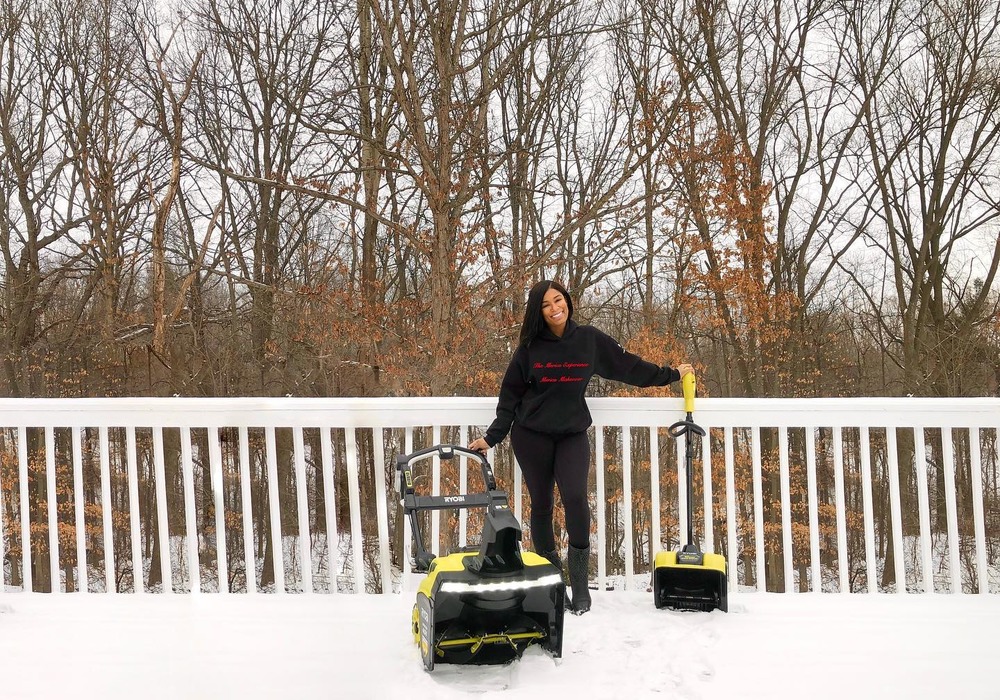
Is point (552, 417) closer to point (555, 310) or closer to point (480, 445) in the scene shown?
point (480, 445)

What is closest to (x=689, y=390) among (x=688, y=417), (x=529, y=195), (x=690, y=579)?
(x=688, y=417)

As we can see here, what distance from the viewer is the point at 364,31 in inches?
448

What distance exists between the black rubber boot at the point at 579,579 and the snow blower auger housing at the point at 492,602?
0.57 metres

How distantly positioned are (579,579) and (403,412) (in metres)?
1.20

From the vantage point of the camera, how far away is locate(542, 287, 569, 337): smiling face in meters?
3.32

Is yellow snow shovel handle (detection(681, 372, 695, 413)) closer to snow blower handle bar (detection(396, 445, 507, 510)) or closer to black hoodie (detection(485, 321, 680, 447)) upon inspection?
black hoodie (detection(485, 321, 680, 447))

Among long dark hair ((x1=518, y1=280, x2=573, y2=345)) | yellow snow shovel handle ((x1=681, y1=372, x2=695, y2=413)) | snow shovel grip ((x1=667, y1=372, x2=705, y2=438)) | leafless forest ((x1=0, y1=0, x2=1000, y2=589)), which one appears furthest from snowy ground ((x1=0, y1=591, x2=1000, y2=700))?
leafless forest ((x1=0, y1=0, x2=1000, y2=589))

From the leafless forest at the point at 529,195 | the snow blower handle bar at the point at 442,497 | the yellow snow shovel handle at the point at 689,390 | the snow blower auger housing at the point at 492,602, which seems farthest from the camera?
the leafless forest at the point at 529,195

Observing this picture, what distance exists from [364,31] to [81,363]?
817 cm

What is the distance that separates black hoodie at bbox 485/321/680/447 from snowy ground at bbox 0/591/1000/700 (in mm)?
903

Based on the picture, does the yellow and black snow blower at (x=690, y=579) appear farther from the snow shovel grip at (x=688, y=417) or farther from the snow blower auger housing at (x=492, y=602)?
the snow blower auger housing at (x=492, y=602)

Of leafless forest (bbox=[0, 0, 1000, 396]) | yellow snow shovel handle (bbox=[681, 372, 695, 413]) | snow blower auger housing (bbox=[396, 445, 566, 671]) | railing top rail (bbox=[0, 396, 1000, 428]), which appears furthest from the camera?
leafless forest (bbox=[0, 0, 1000, 396])

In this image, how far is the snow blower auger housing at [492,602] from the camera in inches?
99.6

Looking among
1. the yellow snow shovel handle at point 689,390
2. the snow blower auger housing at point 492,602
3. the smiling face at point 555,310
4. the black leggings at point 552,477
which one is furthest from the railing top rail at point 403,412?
the snow blower auger housing at point 492,602
